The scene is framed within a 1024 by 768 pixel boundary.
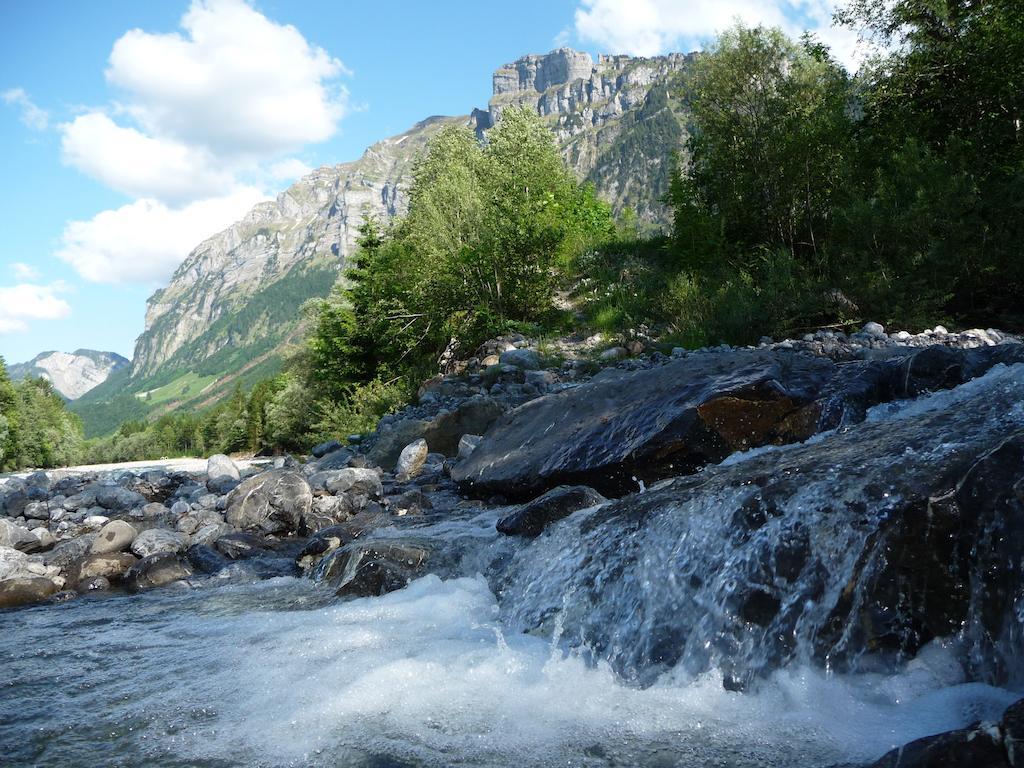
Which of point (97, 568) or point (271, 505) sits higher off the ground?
point (271, 505)

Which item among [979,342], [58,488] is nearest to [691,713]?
[979,342]

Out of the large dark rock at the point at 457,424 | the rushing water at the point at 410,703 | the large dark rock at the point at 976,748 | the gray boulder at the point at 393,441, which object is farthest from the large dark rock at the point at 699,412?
the large dark rock at the point at 976,748

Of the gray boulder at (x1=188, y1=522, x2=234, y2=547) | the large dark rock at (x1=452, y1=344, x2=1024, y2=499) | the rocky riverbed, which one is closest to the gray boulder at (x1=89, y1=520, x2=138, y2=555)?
the rocky riverbed

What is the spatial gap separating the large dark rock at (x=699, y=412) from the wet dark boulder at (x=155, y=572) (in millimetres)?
3279

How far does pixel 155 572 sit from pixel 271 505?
75.4 inches

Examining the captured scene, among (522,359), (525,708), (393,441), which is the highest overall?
(522,359)

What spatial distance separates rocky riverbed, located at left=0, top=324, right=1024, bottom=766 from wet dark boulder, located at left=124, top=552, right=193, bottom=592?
2cm

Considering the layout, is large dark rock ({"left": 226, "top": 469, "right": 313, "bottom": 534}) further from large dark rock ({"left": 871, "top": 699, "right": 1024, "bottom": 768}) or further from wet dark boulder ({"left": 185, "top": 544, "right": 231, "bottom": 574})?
large dark rock ({"left": 871, "top": 699, "right": 1024, "bottom": 768})

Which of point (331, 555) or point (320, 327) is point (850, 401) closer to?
point (331, 555)

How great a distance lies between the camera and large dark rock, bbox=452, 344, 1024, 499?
6.39 meters

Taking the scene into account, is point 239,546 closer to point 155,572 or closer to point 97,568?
point 155,572

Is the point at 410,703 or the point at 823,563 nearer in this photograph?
the point at 823,563

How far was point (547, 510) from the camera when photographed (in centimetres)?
577

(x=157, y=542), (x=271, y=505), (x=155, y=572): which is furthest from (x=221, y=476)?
(x=155, y=572)
